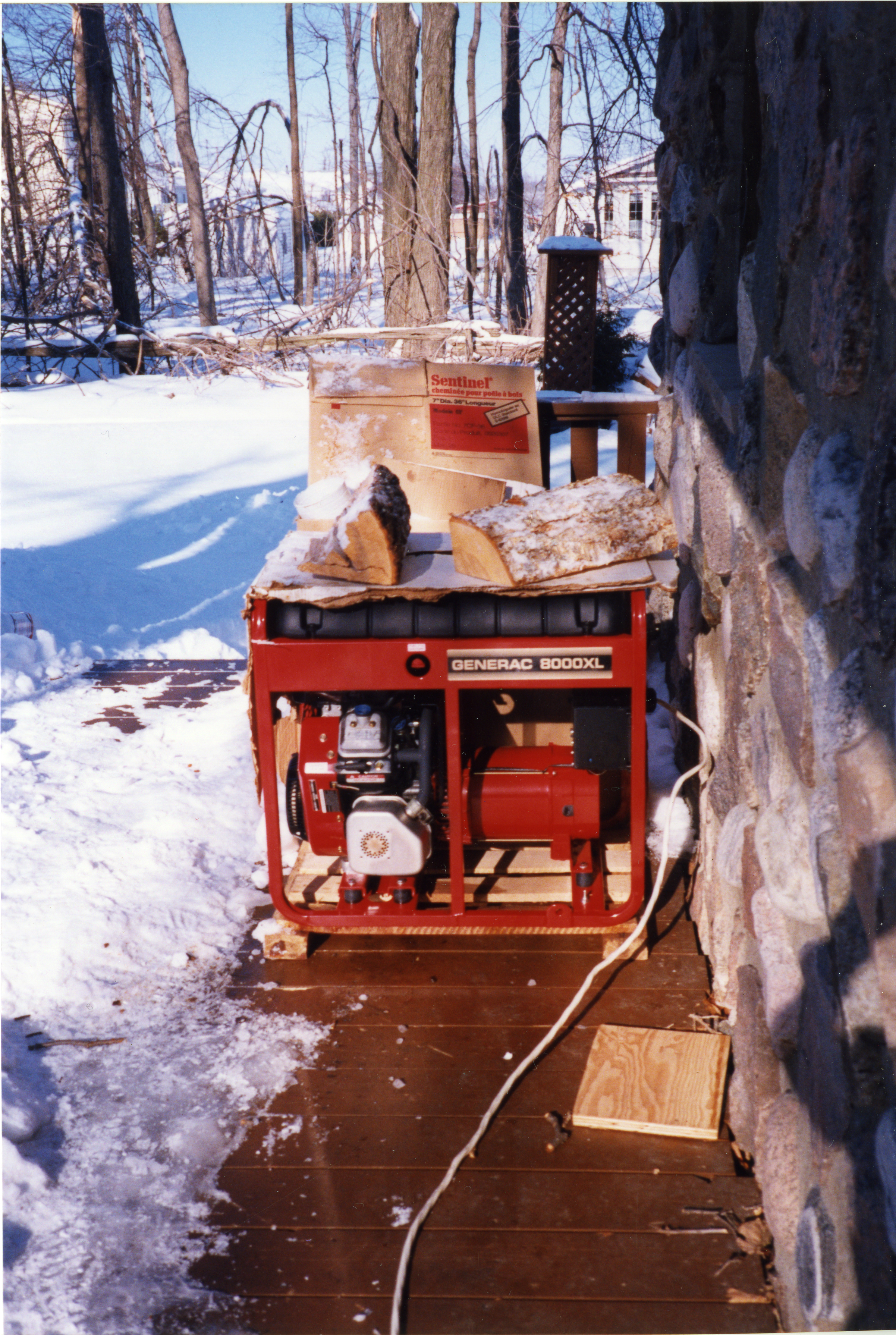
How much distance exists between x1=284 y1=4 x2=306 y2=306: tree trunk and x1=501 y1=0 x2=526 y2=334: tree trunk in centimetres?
447

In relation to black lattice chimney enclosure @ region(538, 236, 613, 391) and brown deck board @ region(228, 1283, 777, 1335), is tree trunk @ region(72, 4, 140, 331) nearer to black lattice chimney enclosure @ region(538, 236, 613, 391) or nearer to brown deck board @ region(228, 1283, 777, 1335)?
black lattice chimney enclosure @ region(538, 236, 613, 391)

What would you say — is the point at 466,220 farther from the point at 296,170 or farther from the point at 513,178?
the point at 296,170

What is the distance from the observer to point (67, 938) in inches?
129

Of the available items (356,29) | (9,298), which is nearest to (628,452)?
(9,298)

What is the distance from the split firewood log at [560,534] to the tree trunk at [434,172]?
8817 millimetres

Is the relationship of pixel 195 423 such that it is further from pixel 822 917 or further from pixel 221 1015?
pixel 822 917

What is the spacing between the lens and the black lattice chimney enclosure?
5750mm

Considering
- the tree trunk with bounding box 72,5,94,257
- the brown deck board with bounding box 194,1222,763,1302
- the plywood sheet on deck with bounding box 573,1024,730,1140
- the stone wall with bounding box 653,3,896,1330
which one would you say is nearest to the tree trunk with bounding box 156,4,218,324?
the tree trunk with bounding box 72,5,94,257

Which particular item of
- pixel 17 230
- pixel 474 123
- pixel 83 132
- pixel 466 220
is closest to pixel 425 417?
pixel 466 220

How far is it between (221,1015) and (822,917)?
6.31ft

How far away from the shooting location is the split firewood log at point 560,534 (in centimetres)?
273

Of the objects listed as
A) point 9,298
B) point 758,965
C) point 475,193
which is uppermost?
point 475,193

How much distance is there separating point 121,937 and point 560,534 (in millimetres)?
1956

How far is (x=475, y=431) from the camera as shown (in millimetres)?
4043
